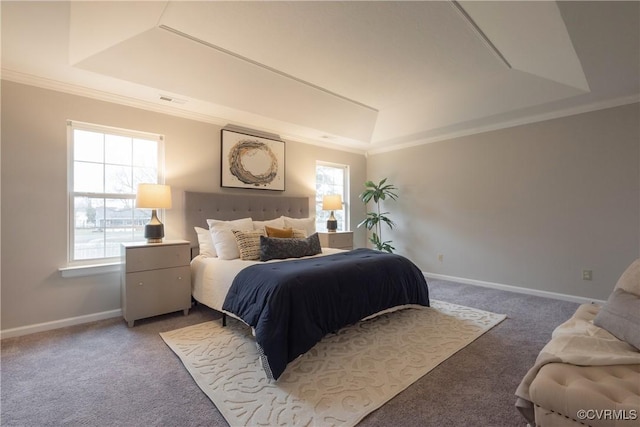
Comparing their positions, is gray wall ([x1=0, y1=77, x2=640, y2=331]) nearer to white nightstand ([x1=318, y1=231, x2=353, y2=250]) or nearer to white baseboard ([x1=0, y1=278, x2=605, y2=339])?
white baseboard ([x1=0, y1=278, x2=605, y2=339])

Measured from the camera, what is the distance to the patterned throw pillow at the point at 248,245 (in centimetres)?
314

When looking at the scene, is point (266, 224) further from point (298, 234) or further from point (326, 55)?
point (326, 55)

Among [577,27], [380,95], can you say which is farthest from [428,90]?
[577,27]

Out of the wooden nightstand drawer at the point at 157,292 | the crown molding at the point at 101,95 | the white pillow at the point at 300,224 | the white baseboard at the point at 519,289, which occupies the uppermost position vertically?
the crown molding at the point at 101,95

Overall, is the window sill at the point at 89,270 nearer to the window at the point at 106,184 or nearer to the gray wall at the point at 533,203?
the window at the point at 106,184

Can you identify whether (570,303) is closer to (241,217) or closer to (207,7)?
(241,217)

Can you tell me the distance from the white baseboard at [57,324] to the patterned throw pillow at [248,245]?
4.76ft

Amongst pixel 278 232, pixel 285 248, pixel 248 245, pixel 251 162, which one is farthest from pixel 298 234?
pixel 251 162

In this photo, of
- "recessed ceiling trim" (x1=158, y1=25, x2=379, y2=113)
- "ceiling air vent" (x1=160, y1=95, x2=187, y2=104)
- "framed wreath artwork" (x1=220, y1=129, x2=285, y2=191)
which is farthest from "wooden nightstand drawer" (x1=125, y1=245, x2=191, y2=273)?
"recessed ceiling trim" (x1=158, y1=25, x2=379, y2=113)

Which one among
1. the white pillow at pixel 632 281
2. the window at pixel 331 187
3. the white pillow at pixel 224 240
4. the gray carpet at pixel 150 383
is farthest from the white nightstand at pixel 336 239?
the white pillow at pixel 632 281

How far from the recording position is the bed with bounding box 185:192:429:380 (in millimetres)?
2043

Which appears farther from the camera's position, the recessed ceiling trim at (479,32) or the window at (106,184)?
the window at (106,184)

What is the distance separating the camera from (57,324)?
2830 mm

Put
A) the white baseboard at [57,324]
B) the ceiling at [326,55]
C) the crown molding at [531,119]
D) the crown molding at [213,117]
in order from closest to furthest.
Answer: the ceiling at [326,55] → the white baseboard at [57,324] → the crown molding at [213,117] → the crown molding at [531,119]
